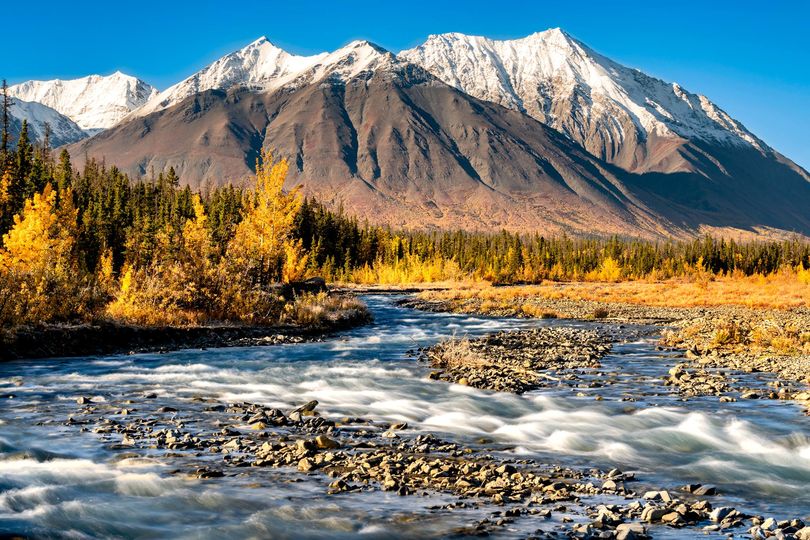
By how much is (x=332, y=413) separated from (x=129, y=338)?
39.4 ft

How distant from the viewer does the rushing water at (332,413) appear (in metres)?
7.42

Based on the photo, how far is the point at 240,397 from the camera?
14602 millimetres

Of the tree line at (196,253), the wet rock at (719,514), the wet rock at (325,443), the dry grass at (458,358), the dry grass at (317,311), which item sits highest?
the tree line at (196,253)

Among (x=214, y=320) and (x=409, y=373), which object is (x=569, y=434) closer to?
(x=409, y=373)

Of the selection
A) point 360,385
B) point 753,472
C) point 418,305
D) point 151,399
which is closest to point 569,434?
point 753,472

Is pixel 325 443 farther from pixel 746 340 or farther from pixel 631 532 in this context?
pixel 746 340

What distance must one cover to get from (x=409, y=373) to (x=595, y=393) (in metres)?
5.15

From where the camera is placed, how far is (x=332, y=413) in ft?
43.1

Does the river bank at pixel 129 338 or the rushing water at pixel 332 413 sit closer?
the rushing water at pixel 332 413

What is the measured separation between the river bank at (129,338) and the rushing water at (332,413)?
3.82 ft

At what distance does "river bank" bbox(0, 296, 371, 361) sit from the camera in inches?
766

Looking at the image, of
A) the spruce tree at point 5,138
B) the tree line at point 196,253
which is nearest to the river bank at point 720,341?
the tree line at point 196,253

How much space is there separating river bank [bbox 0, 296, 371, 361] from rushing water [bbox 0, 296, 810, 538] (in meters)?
1.16

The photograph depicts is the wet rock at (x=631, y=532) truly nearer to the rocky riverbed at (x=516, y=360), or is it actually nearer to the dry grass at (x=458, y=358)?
the rocky riverbed at (x=516, y=360)
